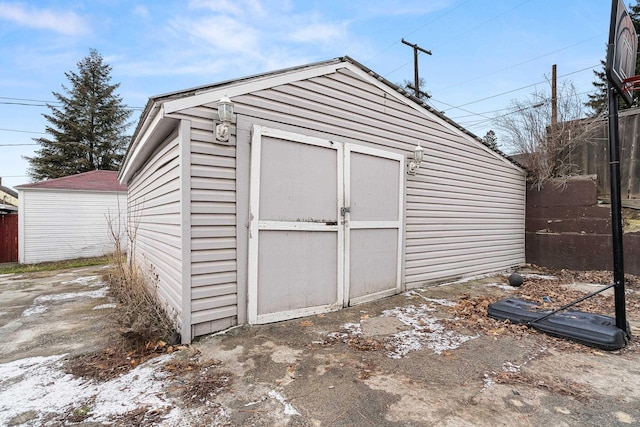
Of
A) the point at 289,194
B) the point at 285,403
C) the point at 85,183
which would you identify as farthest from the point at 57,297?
the point at 85,183

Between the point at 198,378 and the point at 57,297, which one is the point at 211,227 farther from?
the point at 57,297

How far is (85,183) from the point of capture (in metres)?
11.1

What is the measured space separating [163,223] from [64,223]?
959 cm

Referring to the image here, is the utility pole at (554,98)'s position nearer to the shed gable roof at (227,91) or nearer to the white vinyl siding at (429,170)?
the white vinyl siding at (429,170)

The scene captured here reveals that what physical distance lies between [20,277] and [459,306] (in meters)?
9.28

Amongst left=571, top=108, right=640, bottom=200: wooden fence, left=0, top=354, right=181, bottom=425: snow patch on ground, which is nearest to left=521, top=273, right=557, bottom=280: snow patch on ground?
left=571, top=108, right=640, bottom=200: wooden fence

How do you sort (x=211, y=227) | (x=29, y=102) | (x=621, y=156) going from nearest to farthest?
(x=211, y=227) < (x=621, y=156) < (x=29, y=102)

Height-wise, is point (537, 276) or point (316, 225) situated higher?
point (316, 225)

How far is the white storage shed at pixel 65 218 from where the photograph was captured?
33.1 feet

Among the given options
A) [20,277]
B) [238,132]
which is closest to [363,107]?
[238,132]

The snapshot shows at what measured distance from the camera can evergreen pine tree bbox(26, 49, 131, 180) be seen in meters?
18.6

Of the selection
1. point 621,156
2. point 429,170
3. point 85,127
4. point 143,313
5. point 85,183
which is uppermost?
point 85,127

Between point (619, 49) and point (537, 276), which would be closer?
point (619, 49)

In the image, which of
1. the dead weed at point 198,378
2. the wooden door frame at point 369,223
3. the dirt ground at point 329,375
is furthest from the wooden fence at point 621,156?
the dead weed at point 198,378
